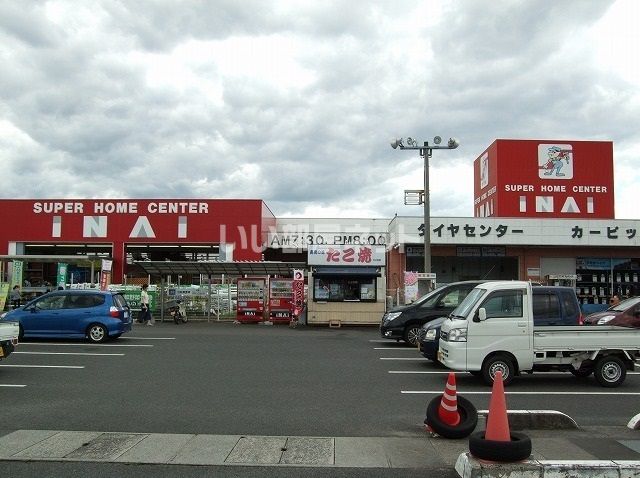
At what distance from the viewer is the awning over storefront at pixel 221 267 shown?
2733 cm

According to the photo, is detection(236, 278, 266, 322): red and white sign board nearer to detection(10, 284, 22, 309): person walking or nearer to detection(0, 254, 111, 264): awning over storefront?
detection(10, 284, 22, 309): person walking

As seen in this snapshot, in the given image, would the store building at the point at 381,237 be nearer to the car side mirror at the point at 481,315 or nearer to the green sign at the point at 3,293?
the green sign at the point at 3,293

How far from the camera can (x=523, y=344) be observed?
1086 cm

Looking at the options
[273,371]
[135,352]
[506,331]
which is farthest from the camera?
[135,352]

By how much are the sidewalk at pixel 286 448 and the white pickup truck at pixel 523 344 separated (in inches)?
134

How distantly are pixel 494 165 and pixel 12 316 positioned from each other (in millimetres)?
37226

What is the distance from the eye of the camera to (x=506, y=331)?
35.6ft

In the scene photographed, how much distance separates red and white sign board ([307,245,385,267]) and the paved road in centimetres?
851

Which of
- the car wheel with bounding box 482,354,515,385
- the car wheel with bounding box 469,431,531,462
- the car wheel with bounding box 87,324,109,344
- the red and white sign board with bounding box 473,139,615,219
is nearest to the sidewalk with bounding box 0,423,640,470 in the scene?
the car wheel with bounding box 469,431,531,462

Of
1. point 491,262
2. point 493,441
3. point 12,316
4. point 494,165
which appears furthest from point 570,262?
Answer: point 493,441

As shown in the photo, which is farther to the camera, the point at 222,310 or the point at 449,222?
the point at 449,222

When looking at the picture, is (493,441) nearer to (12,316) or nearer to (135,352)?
(135,352)

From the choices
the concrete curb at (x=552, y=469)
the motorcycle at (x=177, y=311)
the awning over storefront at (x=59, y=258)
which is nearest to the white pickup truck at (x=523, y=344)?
the concrete curb at (x=552, y=469)

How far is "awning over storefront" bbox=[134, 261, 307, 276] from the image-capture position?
27328mm
